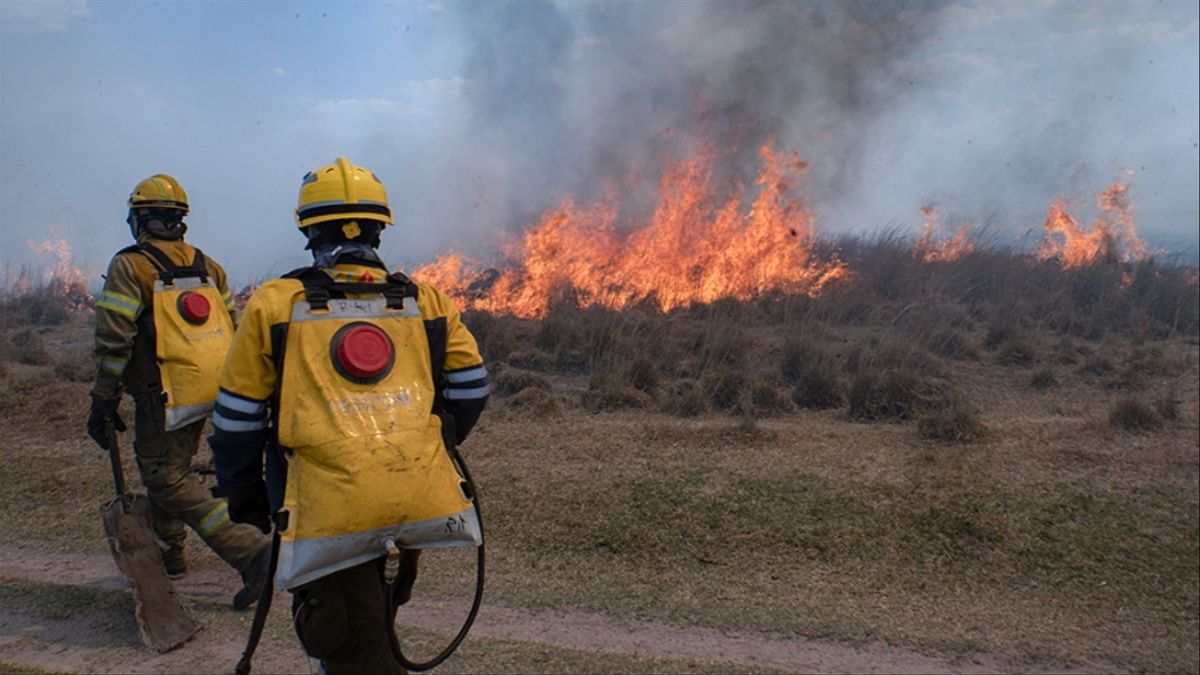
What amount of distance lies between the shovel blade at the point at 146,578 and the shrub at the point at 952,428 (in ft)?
20.6

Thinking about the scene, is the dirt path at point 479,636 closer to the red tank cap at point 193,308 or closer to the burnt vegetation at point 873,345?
the red tank cap at point 193,308

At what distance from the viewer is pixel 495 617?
4.93 meters

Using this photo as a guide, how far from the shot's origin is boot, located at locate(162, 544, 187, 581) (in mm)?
5207

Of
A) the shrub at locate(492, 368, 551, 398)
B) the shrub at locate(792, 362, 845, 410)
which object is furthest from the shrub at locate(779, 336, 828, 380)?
the shrub at locate(492, 368, 551, 398)

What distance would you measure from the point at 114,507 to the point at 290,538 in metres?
2.52

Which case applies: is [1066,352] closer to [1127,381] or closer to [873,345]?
[1127,381]

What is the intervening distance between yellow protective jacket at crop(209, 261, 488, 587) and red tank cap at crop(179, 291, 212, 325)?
6.29 feet

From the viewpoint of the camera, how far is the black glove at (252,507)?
2951 mm

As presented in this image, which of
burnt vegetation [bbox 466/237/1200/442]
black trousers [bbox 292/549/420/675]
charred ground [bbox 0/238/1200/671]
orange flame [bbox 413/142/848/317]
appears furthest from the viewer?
orange flame [bbox 413/142/848/317]

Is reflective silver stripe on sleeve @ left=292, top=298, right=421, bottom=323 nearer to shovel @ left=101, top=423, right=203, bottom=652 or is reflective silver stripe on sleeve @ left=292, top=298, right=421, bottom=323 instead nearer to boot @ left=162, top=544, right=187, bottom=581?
shovel @ left=101, top=423, right=203, bottom=652

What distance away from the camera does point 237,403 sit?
2754 millimetres

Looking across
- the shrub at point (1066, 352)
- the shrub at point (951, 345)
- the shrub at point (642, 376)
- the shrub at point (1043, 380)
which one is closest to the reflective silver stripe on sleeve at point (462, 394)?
the shrub at point (642, 376)

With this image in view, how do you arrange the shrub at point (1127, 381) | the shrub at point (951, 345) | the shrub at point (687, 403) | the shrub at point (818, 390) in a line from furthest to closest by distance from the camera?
the shrub at point (951, 345), the shrub at point (1127, 381), the shrub at point (818, 390), the shrub at point (687, 403)

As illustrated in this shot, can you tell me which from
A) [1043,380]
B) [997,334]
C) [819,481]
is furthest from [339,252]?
[997,334]
